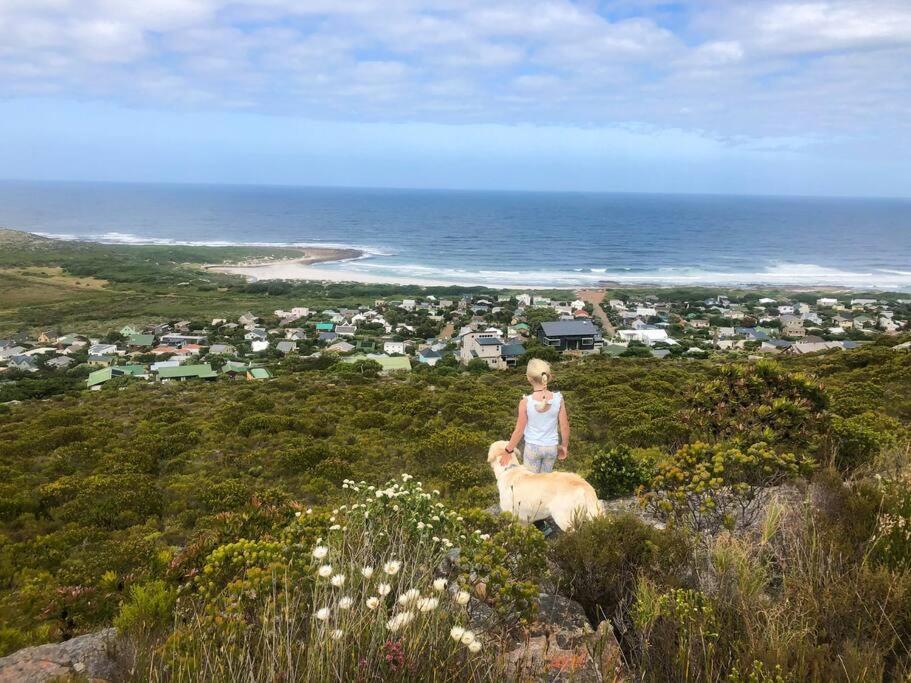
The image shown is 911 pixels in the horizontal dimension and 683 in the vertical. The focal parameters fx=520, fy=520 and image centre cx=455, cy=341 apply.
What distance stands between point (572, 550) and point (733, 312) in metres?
67.3

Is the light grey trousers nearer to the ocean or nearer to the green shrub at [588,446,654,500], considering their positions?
the green shrub at [588,446,654,500]

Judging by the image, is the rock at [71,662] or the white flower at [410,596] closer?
the white flower at [410,596]

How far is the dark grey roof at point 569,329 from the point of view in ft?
156

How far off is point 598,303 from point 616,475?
64.4 m

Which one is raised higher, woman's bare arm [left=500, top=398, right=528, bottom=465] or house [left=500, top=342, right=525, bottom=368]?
woman's bare arm [left=500, top=398, right=528, bottom=465]

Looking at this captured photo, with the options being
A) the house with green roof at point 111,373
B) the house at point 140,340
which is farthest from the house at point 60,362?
the house at point 140,340

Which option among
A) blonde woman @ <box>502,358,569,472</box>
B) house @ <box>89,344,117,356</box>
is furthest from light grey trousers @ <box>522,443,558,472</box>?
house @ <box>89,344,117,356</box>

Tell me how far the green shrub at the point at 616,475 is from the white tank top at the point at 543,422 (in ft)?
7.16

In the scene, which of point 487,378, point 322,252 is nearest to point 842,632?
point 487,378

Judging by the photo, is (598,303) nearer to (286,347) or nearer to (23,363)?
(286,347)

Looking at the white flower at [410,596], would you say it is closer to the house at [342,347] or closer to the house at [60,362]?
the house at [342,347]

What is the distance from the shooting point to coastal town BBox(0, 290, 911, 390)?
3803 centimetres

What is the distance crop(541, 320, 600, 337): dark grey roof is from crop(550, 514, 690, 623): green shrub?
4398 cm

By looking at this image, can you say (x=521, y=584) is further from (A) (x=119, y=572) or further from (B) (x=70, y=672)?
(A) (x=119, y=572)
